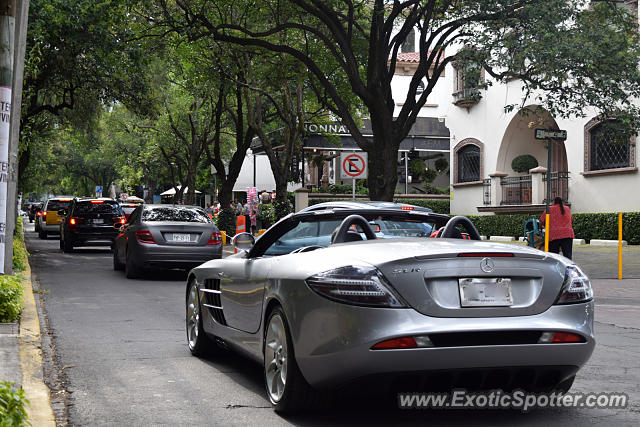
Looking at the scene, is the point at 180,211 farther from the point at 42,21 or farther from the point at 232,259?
the point at 232,259

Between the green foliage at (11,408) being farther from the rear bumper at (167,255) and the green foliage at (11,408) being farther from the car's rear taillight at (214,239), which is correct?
the car's rear taillight at (214,239)

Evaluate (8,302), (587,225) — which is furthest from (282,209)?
(8,302)

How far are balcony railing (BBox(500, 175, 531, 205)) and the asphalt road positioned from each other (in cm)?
2242

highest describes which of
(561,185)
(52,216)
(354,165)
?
(354,165)

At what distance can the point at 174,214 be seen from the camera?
16953 mm

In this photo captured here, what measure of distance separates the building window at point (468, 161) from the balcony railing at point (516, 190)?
1.66m

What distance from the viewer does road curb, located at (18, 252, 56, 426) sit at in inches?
213

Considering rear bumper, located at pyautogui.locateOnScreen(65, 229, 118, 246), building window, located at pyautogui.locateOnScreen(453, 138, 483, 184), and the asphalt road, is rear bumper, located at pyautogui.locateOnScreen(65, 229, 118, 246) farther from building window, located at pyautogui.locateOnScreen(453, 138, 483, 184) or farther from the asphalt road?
building window, located at pyautogui.locateOnScreen(453, 138, 483, 184)

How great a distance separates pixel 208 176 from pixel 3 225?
189 feet

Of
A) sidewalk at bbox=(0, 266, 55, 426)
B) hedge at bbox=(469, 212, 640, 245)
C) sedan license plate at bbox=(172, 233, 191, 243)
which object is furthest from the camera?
hedge at bbox=(469, 212, 640, 245)

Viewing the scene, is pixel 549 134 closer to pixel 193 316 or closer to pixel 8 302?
pixel 193 316

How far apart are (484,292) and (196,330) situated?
11.8 feet

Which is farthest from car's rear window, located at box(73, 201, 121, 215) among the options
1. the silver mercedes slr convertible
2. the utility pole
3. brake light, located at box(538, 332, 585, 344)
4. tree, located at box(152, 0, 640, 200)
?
brake light, located at box(538, 332, 585, 344)

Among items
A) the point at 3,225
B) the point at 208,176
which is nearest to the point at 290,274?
the point at 3,225
